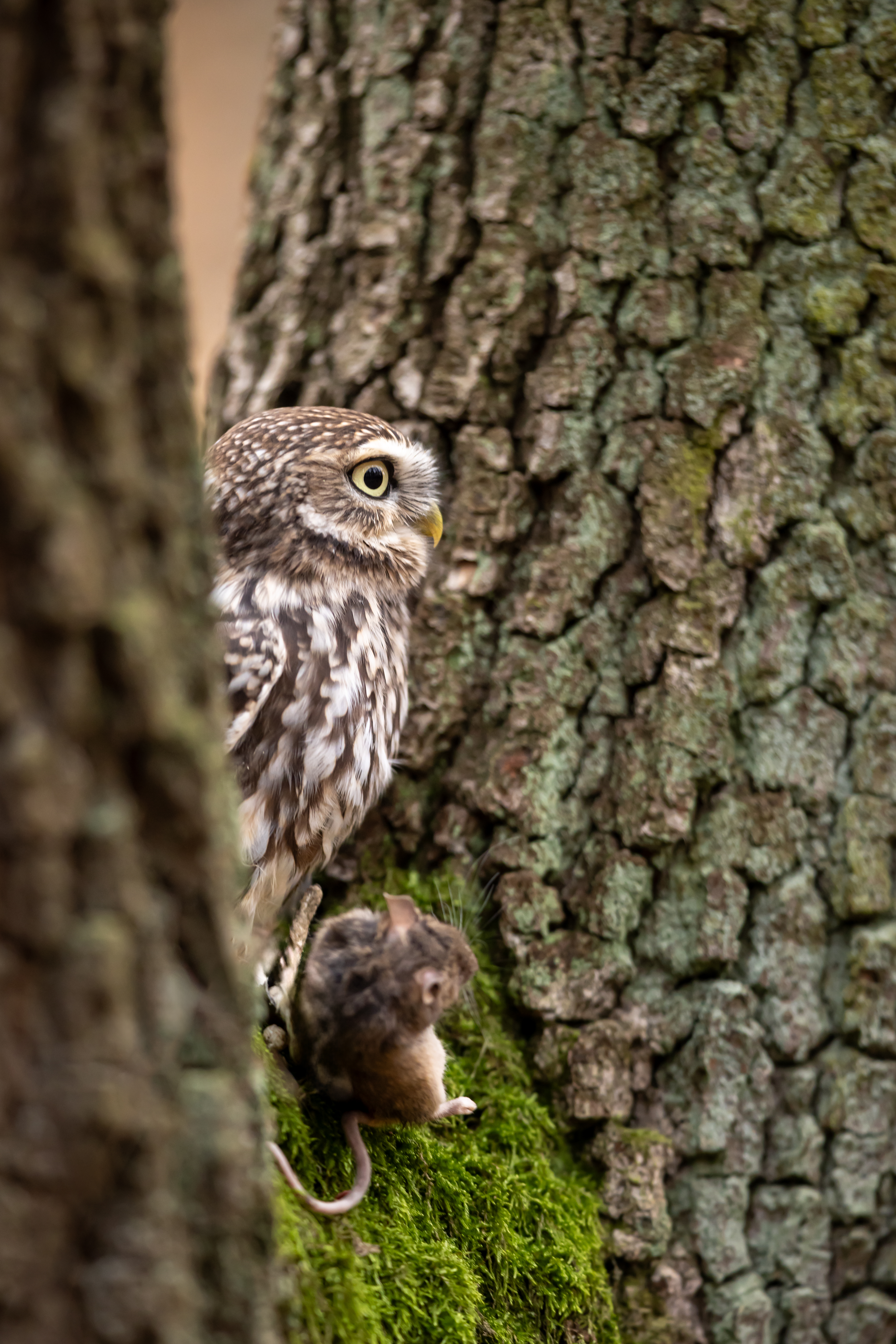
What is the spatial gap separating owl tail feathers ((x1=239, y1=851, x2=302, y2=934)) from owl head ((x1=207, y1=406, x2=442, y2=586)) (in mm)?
615

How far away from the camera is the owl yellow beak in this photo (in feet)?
8.30

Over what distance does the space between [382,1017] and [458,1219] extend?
0.48 metres

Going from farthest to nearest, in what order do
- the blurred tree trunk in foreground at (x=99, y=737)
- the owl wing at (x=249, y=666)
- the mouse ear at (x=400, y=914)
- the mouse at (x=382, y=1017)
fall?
the owl wing at (x=249, y=666) → the mouse ear at (x=400, y=914) → the mouse at (x=382, y=1017) → the blurred tree trunk in foreground at (x=99, y=737)

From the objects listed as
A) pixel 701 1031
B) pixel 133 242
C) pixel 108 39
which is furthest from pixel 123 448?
pixel 701 1031

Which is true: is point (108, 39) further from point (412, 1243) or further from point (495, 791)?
point (495, 791)

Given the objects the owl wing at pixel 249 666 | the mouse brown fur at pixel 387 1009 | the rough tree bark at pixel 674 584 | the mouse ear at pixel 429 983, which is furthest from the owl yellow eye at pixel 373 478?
the mouse ear at pixel 429 983

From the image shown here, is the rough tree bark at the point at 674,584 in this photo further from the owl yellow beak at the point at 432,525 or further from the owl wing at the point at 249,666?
the owl wing at the point at 249,666

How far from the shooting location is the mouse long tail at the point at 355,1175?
57.6 inches

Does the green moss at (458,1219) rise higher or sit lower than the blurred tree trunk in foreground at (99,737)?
lower

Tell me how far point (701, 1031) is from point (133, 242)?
1.99 metres

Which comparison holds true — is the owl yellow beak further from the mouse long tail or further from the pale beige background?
the pale beige background

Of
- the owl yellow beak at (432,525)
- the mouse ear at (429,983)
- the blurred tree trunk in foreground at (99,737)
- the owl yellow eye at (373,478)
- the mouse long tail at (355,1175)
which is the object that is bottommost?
the mouse long tail at (355,1175)

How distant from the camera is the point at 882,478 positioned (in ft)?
8.11

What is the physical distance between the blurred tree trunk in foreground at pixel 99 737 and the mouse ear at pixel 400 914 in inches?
30.9
